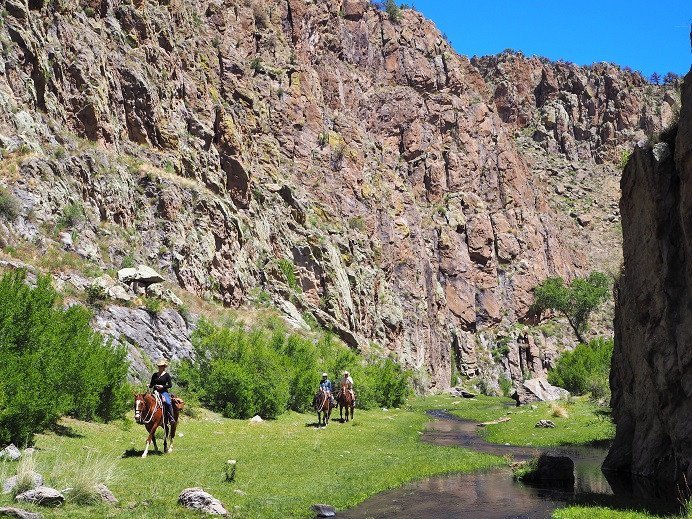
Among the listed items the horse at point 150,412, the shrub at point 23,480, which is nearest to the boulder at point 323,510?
the shrub at point 23,480

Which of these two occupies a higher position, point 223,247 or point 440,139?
point 440,139

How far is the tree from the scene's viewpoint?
128 metres

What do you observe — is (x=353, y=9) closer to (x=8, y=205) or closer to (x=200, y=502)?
(x=8, y=205)

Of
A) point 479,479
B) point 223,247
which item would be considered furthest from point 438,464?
point 223,247

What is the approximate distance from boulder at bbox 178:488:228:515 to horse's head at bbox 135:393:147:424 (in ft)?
26.3

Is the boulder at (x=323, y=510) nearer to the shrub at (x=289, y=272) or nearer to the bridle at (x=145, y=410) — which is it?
the bridle at (x=145, y=410)

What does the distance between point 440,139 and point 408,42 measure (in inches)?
1051

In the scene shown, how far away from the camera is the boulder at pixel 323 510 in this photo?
14.7 meters

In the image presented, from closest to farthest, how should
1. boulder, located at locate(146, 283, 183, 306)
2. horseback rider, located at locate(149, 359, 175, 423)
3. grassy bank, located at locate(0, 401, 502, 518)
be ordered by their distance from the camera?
grassy bank, located at locate(0, 401, 502, 518) → horseback rider, located at locate(149, 359, 175, 423) → boulder, located at locate(146, 283, 183, 306)

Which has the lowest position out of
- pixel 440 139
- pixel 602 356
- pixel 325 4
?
pixel 602 356

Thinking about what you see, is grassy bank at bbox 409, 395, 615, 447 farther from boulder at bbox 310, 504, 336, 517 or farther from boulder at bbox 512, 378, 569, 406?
boulder at bbox 310, 504, 336, 517

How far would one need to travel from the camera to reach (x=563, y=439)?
107 feet

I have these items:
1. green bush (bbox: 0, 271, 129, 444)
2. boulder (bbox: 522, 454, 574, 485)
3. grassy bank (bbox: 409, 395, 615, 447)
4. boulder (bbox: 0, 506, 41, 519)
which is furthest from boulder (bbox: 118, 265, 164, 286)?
boulder (bbox: 0, 506, 41, 519)

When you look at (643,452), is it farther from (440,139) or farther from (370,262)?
(440,139)
